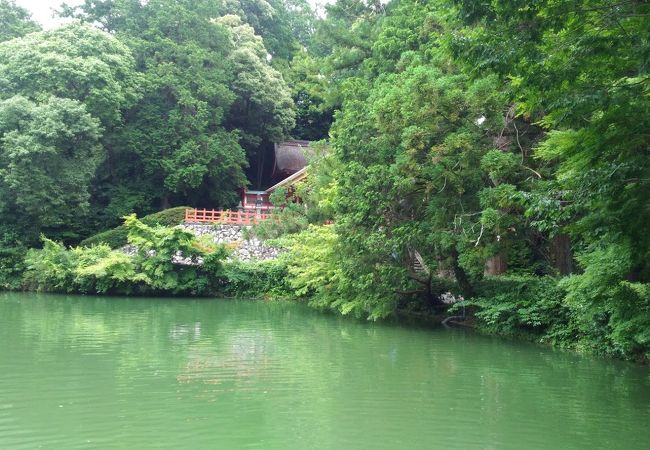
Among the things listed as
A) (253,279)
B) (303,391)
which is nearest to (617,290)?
(303,391)

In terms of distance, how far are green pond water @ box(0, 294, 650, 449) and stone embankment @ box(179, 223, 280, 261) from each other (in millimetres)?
11620

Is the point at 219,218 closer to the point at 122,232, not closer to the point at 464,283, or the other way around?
the point at 122,232

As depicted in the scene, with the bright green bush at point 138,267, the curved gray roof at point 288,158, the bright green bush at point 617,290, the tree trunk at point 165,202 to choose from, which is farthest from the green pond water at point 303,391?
the curved gray roof at point 288,158

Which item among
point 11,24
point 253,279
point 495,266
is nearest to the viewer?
point 495,266

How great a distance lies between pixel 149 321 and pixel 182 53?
18.2 meters

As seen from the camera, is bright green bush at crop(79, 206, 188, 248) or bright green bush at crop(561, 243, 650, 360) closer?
bright green bush at crop(561, 243, 650, 360)

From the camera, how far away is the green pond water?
21.9ft

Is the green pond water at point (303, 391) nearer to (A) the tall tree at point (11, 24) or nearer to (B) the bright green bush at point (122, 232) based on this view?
(B) the bright green bush at point (122, 232)

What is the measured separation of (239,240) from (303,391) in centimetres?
1957

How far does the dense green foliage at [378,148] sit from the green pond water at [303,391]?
4.90ft

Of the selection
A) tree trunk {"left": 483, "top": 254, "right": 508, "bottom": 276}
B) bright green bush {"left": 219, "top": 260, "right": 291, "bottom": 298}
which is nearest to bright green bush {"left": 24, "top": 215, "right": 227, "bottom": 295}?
bright green bush {"left": 219, "top": 260, "right": 291, "bottom": 298}

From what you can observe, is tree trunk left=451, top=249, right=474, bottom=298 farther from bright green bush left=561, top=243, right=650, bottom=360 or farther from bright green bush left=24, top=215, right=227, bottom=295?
bright green bush left=24, top=215, right=227, bottom=295

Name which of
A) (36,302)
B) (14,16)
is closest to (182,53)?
(14,16)

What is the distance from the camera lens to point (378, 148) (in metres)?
16.2
